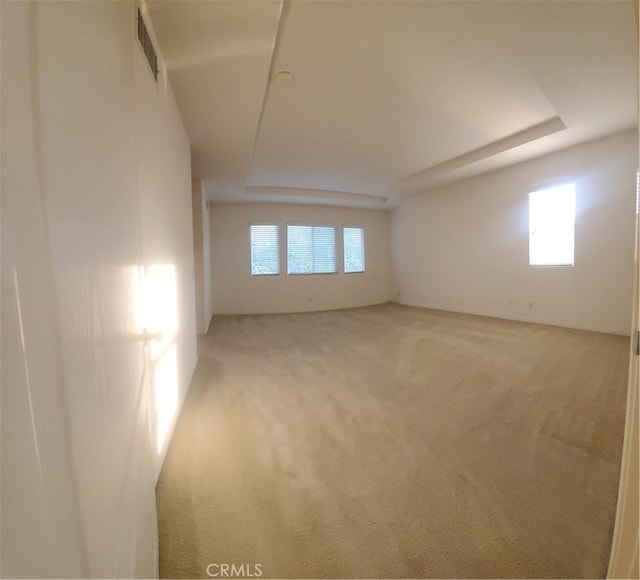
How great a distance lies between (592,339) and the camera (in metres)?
3.77

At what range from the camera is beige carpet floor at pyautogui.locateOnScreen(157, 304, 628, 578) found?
41.3 inches

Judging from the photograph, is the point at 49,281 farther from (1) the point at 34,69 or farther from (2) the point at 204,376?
(2) the point at 204,376

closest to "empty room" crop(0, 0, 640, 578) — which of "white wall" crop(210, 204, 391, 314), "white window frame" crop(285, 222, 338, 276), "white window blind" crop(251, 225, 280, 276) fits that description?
"white wall" crop(210, 204, 391, 314)

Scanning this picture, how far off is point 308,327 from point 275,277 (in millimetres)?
2141

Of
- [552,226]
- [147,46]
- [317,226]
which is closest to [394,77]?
[147,46]

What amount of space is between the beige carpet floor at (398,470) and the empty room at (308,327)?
1 centimetres

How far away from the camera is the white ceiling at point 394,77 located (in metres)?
1.84

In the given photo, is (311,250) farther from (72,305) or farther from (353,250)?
(72,305)

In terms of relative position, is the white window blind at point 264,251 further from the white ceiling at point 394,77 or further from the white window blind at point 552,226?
the white window blind at point 552,226

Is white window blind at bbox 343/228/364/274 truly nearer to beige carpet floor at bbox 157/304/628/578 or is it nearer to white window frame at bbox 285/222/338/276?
white window frame at bbox 285/222/338/276

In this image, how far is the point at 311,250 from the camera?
7.21m

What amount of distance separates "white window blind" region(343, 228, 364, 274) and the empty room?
2.58 meters

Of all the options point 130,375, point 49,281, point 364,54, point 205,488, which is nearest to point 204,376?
point 205,488

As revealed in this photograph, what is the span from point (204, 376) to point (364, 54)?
3.29 metres
